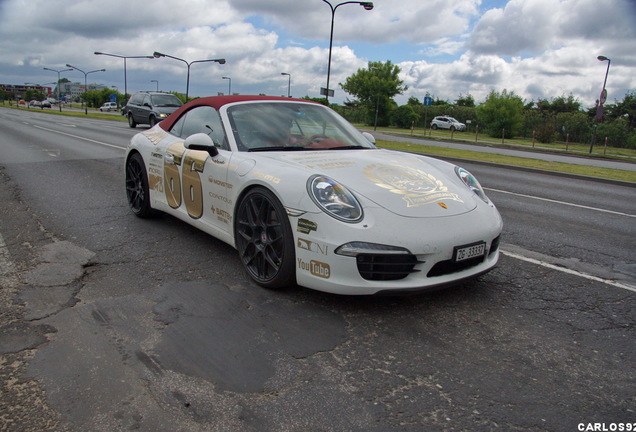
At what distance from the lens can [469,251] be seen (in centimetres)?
321

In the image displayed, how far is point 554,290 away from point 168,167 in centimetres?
359

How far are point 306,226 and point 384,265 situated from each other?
0.56 metres

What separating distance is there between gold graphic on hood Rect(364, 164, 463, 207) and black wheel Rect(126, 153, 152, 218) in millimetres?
A: 2801

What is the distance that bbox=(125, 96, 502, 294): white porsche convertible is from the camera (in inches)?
119

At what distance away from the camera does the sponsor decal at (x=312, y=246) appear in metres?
3.05

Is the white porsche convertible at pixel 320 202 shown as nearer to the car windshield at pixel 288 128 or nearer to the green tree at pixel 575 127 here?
the car windshield at pixel 288 128

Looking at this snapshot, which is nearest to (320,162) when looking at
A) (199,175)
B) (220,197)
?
(220,197)

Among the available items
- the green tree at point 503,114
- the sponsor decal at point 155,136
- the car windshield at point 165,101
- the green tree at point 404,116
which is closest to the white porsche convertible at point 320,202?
the sponsor decal at point 155,136

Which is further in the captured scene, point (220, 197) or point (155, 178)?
point (155, 178)

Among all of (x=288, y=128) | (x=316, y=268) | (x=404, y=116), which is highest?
(x=404, y=116)

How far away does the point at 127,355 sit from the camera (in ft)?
8.52

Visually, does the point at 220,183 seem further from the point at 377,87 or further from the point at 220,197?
the point at 377,87

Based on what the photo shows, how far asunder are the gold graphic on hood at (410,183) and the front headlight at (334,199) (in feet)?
1.02

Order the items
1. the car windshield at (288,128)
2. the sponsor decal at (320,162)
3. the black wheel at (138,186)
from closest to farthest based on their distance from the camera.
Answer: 1. the sponsor decal at (320,162)
2. the car windshield at (288,128)
3. the black wheel at (138,186)
